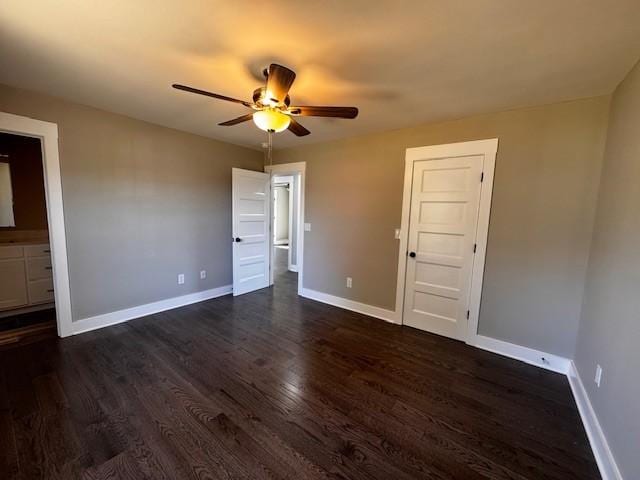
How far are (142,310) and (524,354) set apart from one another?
429cm

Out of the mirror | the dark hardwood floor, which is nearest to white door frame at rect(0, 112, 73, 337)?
the dark hardwood floor

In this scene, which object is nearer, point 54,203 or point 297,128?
point 297,128

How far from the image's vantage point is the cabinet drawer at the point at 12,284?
3086mm

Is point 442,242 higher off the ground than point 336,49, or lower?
lower

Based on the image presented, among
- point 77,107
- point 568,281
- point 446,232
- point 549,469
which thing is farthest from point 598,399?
point 77,107

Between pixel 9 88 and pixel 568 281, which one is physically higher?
pixel 9 88

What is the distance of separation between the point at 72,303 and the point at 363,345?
3.10 meters

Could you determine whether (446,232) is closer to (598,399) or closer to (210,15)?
(598,399)

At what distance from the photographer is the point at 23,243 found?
321cm

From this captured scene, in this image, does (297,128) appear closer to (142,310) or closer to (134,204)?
(134,204)

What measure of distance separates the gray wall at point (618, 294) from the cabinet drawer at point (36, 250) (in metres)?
5.40

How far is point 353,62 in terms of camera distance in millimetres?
1799

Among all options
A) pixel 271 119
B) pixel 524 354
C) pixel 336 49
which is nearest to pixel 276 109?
pixel 271 119

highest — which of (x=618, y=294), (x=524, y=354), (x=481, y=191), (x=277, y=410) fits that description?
(x=481, y=191)
